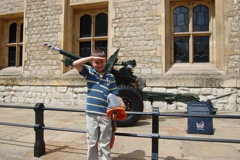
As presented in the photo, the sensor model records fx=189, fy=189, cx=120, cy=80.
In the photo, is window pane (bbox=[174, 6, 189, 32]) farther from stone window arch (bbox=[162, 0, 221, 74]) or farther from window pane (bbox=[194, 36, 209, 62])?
window pane (bbox=[194, 36, 209, 62])

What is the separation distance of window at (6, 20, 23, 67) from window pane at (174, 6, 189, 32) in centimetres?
714

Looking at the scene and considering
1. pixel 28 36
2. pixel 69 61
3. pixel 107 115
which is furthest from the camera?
pixel 28 36

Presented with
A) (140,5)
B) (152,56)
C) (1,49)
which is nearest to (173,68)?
(152,56)

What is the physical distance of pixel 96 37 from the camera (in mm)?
7777

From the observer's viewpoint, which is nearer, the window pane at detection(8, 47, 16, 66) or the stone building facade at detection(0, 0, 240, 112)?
the stone building facade at detection(0, 0, 240, 112)

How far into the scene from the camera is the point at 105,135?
85.1 inches

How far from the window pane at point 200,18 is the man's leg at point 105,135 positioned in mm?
5954

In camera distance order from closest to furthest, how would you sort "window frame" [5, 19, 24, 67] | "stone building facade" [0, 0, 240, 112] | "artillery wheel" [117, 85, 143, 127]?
"artillery wheel" [117, 85, 143, 127]
"stone building facade" [0, 0, 240, 112]
"window frame" [5, 19, 24, 67]

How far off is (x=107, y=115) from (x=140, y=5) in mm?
5817

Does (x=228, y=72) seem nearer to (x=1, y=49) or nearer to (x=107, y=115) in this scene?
(x=107, y=115)

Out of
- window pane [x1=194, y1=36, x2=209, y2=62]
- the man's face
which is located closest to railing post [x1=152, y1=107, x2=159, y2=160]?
the man's face

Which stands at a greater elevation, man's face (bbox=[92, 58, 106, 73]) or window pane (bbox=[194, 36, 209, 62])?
window pane (bbox=[194, 36, 209, 62])

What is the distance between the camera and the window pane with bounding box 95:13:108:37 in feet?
25.6

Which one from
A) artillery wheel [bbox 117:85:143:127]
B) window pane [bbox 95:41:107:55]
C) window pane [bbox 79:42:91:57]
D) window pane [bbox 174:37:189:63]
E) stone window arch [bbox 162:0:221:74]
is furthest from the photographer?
window pane [bbox 79:42:91:57]
